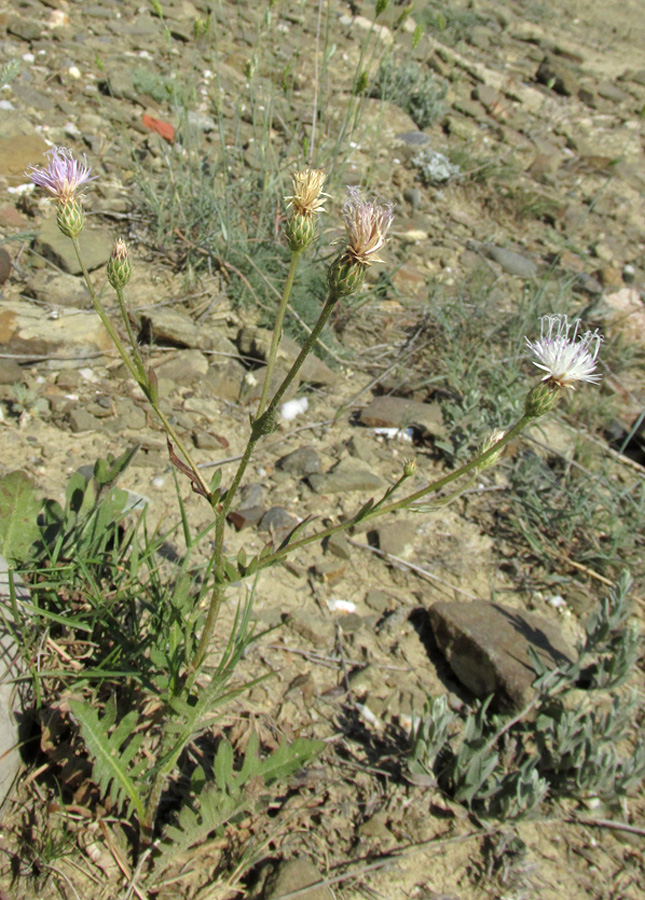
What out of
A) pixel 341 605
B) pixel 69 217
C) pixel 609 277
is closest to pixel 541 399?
pixel 69 217

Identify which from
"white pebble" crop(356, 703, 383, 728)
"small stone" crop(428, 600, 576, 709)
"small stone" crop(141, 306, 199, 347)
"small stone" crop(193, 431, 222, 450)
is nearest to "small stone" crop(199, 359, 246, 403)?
"small stone" crop(141, 306, 199, 347)

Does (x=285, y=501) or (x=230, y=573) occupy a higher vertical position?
(x=230, y=573)

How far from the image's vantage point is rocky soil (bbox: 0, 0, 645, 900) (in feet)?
5.94

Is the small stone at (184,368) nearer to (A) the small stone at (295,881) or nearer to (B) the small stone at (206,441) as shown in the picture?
(B) the small stone at (206,441)

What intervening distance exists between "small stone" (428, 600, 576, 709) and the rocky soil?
10mm

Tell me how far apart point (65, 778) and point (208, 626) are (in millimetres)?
567

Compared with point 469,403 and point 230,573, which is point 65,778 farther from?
point 469,403

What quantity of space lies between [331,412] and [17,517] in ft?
5.52

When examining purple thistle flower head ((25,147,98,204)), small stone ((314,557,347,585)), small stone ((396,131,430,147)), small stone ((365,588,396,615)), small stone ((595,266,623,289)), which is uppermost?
purple thistle flower head ((25,147,98,204))

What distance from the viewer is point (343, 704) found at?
2.08 m

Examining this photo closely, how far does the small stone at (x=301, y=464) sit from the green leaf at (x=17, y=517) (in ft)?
3.79

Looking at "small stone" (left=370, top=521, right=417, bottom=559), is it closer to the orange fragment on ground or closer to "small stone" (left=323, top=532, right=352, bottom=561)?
"small stone" (left=323, top=532, right=352, bottom=561)

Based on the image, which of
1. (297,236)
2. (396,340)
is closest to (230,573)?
(297,236)

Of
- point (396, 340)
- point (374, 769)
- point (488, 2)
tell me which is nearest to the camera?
point (374, 769)
